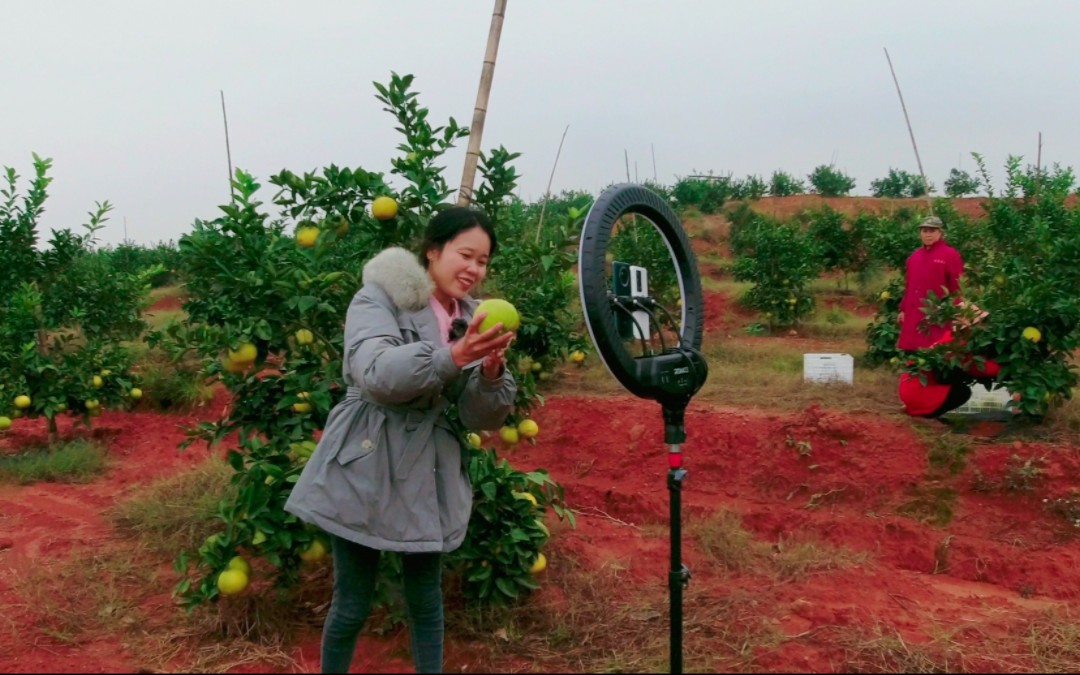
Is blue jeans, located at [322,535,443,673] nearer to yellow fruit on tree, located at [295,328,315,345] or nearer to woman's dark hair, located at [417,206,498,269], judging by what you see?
woman's dark hair, located at [417,206,498,269]

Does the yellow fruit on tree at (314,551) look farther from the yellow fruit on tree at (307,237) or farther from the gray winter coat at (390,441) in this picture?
the yellow fruit on tree at (307,237)

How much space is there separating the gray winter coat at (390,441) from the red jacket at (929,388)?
4.16 metres

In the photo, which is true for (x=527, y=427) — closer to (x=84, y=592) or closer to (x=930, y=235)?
(x=84, y=592)

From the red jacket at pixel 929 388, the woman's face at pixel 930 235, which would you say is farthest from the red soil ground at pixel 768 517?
the woman's face at pixel 930 235

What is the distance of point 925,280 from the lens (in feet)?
20.0

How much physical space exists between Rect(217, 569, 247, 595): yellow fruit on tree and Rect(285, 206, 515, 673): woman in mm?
723

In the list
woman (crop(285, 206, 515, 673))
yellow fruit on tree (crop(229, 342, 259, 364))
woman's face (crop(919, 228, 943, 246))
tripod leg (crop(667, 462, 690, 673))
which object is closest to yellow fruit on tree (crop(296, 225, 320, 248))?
yellow fruit on tree (crop(229, 342, 259, 364))

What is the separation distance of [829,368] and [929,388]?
58.0 inches

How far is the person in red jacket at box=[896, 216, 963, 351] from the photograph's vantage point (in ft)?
19.7

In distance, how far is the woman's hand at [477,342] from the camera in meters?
1.71

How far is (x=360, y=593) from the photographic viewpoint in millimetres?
2053

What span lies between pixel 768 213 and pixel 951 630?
711 inches

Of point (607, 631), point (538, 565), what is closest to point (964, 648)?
point (607, 631)

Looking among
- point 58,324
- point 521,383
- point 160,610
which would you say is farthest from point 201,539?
point 58,324
